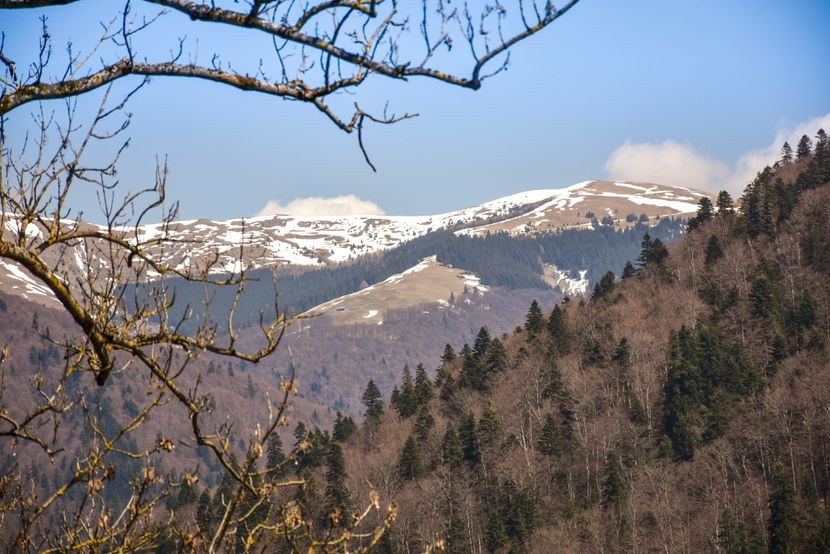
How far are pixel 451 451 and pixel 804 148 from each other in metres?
80.6

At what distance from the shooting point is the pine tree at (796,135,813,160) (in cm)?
13025

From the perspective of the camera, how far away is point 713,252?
108 m

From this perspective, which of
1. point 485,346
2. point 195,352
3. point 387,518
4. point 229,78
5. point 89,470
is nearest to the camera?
point 229,78

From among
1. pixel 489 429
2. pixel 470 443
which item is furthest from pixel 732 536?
pixel 470 443

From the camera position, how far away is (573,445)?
84.6m

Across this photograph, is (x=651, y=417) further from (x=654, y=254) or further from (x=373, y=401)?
(x=654, y=254)

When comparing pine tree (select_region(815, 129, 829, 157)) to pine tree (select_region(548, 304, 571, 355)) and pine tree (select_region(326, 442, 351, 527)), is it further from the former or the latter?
pine tree (select_region(326, 442, 351, 527))

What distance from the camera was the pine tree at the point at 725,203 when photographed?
113625 mm

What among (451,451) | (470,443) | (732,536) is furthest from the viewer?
(470,443)

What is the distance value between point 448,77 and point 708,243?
114 m

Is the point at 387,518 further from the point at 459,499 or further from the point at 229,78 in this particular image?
the point at 459,499

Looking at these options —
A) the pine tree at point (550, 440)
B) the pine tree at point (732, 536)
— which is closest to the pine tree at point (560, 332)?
the pine tree at point (550, 440)

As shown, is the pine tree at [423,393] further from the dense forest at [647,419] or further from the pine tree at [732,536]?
the pine tree at [732,536]

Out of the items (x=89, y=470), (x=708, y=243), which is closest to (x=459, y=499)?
(x=708, y=243)
